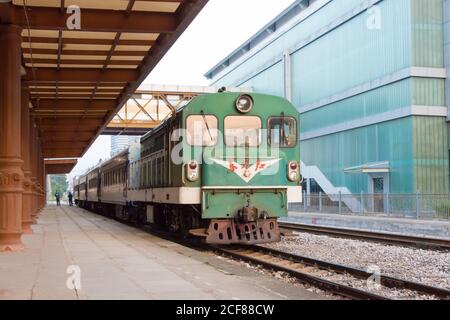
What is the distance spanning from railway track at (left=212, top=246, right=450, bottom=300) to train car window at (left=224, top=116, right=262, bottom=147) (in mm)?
2329

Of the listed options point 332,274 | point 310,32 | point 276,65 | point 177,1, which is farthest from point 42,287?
point 276,65

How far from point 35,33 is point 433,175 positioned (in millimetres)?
25151

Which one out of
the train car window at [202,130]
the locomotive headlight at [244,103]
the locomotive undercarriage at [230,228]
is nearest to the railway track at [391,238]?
the locomotive undercarriage at [230,228]

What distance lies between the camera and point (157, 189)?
15.3 m

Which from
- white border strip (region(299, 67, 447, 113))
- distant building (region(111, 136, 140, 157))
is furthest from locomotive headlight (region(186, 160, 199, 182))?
white border strip (region(299, 67, 447, 113))

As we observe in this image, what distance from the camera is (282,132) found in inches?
527

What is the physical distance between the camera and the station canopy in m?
12.3

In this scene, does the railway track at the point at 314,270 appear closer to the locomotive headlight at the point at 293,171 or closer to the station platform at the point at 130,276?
the station platform at the point at 130,276

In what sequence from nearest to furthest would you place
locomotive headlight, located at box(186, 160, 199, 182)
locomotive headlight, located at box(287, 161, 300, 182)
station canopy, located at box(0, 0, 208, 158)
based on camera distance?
station canopy, located at box(0, 0, 208, 158), locomotive headlight, located at box(186, 160, 199, 182), locomotive headlight, located at box(287, 161, 300, 182)

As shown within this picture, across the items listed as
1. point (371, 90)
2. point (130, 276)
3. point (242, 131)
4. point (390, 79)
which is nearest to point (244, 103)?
point (242, 131)

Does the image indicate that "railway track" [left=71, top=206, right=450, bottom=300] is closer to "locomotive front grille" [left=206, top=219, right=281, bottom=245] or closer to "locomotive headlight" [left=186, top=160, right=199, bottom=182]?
"locomotive front grille" [left=206, top=219, right=281, bottom=245]

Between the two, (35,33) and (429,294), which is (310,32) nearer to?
(35,33)

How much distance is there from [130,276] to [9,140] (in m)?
5.05

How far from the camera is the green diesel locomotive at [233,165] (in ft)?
40.7
